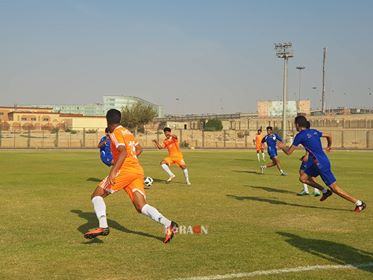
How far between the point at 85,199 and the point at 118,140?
6.22 metres

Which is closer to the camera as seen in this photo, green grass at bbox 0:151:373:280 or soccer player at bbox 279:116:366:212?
green grass at bbox 0:151:373:280

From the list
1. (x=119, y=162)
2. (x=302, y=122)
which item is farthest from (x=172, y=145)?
(x=119, y=162)

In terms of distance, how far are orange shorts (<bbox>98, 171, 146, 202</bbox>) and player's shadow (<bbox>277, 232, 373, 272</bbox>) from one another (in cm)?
267

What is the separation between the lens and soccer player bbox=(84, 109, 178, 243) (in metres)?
7.73

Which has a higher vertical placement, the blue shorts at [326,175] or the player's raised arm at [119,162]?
the player's raised arm at [119,162]

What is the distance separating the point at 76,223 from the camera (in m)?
9.73

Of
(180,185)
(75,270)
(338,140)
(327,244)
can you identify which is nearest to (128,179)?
(75,270)

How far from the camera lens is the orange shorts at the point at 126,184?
7855mm

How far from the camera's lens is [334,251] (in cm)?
737

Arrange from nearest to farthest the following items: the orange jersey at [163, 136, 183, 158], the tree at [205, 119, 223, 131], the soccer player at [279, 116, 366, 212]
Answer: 1. the soccer player at [279, 116, 366, 212]
2. the orange jersey at [163, 136, 183, 158]
3. the tree at [205, 119, 223, 131]

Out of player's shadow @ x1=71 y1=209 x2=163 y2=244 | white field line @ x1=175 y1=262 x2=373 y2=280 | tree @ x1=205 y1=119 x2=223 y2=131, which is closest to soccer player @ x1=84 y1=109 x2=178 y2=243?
player's shadow @ x1=71 y1=209 x2=163 y2=244

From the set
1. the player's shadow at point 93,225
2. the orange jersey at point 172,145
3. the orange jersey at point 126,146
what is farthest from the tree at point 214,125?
the orange jersey at point 126,146

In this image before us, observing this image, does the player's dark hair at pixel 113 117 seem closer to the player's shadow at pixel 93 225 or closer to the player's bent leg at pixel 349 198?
the player's shadow at pixel 93 225

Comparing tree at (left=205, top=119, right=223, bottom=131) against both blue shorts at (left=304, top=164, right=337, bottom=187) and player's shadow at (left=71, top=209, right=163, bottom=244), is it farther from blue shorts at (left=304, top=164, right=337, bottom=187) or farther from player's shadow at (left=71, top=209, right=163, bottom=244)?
player's shadow at (left=71, top=209, right=163, bottom=244)
